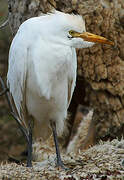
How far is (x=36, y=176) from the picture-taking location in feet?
11.0

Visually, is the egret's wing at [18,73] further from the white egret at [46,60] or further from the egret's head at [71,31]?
the egret's head at [71,31]

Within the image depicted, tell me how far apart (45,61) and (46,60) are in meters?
0.01

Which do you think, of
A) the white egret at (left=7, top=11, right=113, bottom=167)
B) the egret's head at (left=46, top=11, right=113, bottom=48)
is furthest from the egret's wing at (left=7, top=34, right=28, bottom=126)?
the egret's head at (left=46, top=11, right=113, bottom=48)

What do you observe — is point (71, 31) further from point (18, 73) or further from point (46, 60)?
point (18, 73)

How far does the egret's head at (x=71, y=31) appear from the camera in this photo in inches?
137

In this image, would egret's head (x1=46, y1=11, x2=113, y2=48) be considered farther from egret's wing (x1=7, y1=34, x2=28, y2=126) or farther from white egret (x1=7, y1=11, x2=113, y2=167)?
egret's wing (x1=7, y1=34, x2=28, y2=126)

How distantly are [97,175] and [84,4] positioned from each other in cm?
210

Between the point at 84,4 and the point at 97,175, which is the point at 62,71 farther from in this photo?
the point at 84,4

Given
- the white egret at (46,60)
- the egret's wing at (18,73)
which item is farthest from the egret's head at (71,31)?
the egret's wing at (18,73)

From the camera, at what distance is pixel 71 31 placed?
353 centimetres

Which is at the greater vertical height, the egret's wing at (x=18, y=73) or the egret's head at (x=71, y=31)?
the egret's head at (x=71, y=31)

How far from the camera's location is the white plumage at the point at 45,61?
349 centimetres

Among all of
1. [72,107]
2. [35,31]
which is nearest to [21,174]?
[35,31]

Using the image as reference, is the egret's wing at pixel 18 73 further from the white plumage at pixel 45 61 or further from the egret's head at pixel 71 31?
the egret's head at pixel 71 31
